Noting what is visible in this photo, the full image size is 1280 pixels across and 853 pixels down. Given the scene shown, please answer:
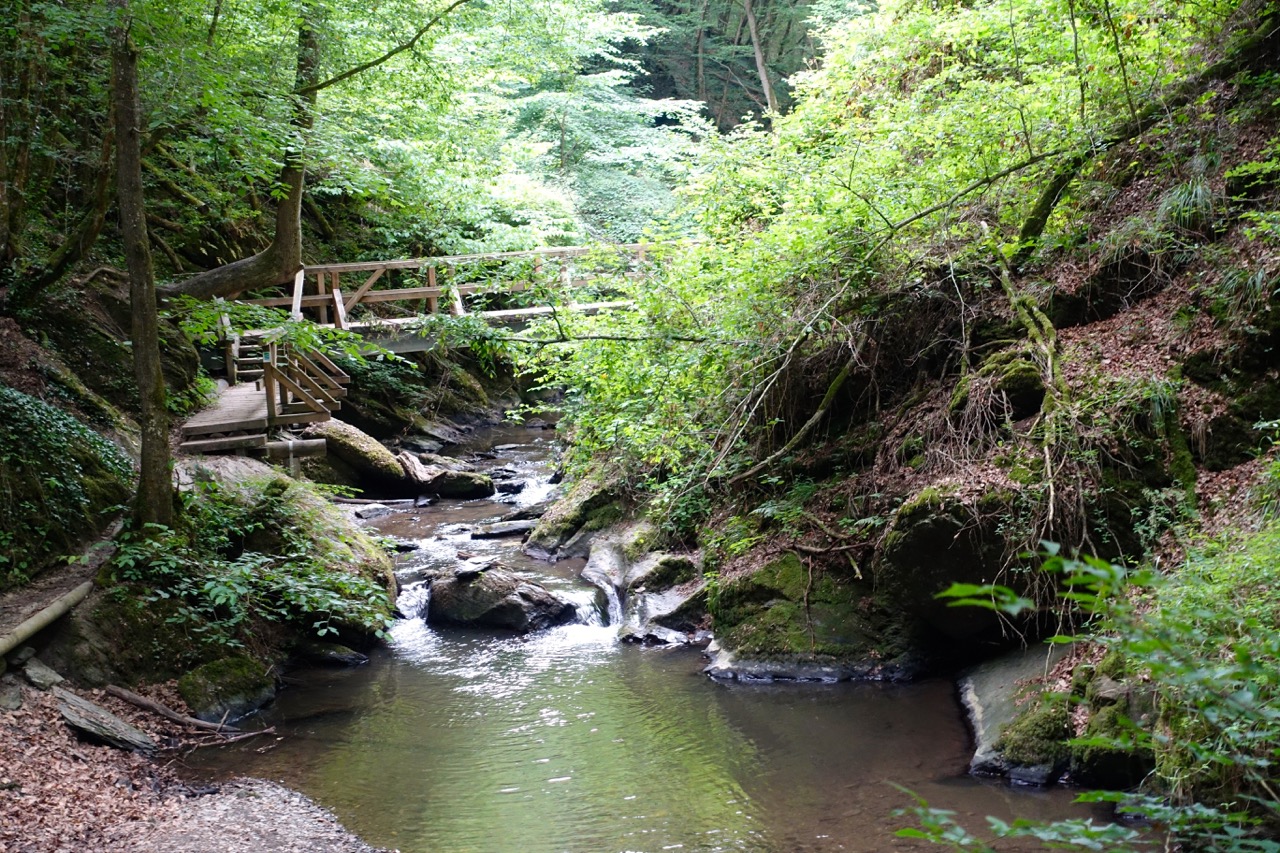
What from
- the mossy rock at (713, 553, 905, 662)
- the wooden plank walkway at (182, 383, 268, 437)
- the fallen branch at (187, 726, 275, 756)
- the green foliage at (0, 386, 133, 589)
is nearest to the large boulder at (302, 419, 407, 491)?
the wooden plank walkway at (182, 383, 268, 437)

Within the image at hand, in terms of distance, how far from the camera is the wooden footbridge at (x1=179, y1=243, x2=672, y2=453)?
10633mm

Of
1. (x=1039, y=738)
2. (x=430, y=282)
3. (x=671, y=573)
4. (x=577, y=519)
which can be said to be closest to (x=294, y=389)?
(x=577, y=519)

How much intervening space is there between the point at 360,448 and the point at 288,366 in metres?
3.54

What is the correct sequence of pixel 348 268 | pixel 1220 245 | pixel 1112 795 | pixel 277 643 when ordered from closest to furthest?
pixel 1112 795 < pixel 1220 245 < pixel 277 643 < pixel 348 268

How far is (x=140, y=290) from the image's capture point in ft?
26.4

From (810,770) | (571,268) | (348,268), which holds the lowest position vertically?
(810,770)

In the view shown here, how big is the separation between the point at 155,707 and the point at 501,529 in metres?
6.52

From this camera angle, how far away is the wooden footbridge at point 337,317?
10.6 meters

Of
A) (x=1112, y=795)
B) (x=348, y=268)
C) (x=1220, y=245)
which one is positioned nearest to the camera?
(x=1112, y=795)

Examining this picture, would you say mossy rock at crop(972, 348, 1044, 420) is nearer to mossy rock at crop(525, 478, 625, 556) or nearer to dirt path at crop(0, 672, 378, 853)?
mossy rock at crop(525, 478, 625, 556)

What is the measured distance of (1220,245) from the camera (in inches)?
281

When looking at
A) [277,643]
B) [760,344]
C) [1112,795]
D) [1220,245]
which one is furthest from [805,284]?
[1112,795]

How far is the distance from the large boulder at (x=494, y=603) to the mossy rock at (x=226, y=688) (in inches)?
94.7

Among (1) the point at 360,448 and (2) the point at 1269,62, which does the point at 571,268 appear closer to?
(1) the point at 360,448
